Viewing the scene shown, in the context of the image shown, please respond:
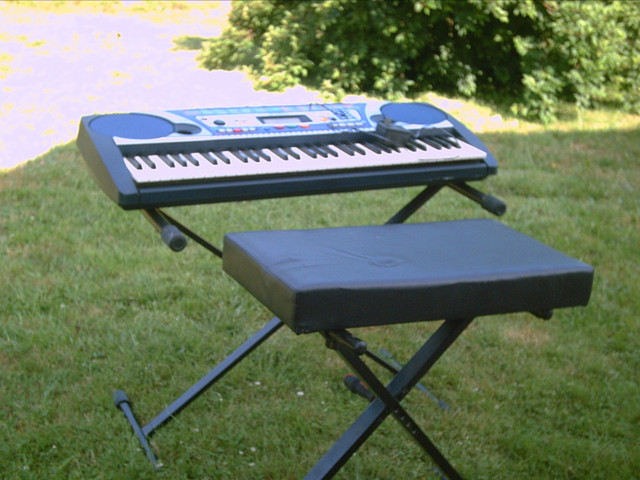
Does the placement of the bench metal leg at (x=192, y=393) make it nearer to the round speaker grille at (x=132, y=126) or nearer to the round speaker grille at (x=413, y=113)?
the round speaker grille at (x=132, y=126)

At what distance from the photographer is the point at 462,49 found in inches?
297

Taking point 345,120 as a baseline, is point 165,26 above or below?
below

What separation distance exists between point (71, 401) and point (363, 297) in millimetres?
1588

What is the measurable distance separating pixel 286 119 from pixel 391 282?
41.4 inches

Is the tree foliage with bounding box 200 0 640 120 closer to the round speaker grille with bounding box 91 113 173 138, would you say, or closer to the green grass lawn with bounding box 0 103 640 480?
the green grass lawn with bounding box 0 103 640 480

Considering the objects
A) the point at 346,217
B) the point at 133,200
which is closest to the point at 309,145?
the point at 133,200

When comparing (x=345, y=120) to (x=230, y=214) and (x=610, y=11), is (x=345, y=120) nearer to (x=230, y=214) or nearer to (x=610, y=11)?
(x=230, y=214)

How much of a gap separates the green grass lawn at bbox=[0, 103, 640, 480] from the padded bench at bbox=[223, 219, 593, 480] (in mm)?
694

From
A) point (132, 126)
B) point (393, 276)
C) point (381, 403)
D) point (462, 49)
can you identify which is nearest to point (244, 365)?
point (132, 126)

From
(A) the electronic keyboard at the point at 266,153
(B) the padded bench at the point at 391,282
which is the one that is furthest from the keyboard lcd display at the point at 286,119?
→ (B) the padded bench at the point at 391,282

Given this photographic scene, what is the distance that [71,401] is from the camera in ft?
9.53

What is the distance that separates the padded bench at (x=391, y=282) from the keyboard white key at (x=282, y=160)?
0.86ft

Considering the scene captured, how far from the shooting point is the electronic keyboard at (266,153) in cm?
219

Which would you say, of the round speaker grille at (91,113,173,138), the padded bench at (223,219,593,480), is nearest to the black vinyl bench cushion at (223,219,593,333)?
the padded bench at (223,219,593,480)
